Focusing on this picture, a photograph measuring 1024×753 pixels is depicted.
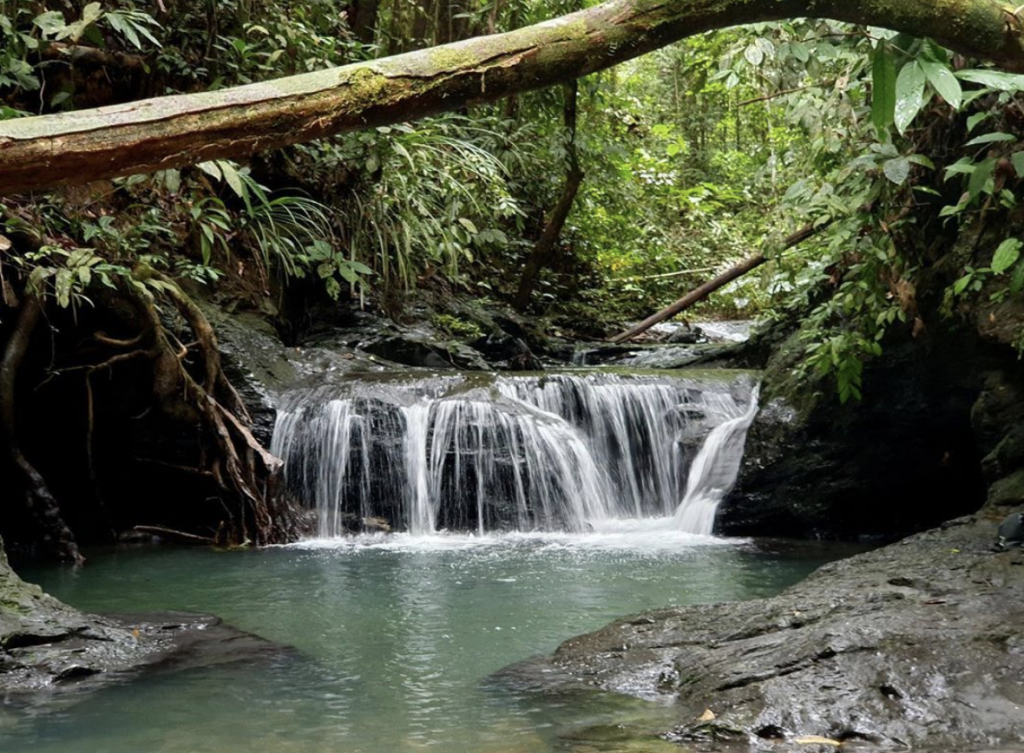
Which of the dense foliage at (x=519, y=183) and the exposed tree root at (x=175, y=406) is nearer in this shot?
the dense foliage at (x=519, y=183)

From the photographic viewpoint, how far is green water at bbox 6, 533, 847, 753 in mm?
3076

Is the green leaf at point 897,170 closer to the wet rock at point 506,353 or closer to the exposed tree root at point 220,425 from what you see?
the exposed tree root at point 220,425

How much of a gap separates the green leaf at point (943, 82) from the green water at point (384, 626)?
6.52 ft

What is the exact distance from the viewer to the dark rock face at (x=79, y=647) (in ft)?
11.8

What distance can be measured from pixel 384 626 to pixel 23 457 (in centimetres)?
337

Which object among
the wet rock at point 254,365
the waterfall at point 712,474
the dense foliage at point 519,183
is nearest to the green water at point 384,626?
the waterfall at point 712,474

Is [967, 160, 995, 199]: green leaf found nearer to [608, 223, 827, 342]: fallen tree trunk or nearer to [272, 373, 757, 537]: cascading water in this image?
[608, 223, 827, 342]: fallen tree trunk

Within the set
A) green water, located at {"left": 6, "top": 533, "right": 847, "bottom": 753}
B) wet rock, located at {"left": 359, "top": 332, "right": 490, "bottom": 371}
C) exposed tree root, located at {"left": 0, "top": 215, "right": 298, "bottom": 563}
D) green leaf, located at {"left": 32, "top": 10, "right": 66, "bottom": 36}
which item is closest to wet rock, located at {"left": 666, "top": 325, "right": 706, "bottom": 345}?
wet rock, located at {"left": 359, "top": 332, "right": 490, "bottom": 371}

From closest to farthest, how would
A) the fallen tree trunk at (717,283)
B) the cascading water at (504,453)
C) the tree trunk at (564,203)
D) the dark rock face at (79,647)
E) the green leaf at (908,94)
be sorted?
the green leaf at (908,94)
the dark rock face at (79,647)
the fallen tree trunk at (717,283)
the cascading water at (504,453)
the tree trunk at (564,203)

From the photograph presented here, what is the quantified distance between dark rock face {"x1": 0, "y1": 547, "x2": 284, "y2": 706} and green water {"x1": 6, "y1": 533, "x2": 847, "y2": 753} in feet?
0.57

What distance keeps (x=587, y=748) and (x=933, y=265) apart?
15.2 ft

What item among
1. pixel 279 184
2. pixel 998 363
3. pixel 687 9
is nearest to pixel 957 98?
pixel 687 9

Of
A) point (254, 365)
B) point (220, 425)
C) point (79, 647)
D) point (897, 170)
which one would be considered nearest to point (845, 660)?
point (897, 170)

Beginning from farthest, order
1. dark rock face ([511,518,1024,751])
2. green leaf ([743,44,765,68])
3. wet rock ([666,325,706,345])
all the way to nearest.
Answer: wet rock ([666,325,706,345])
green leaf ([743,44,765,68])
dark rock face ([511,518,1024,751])
